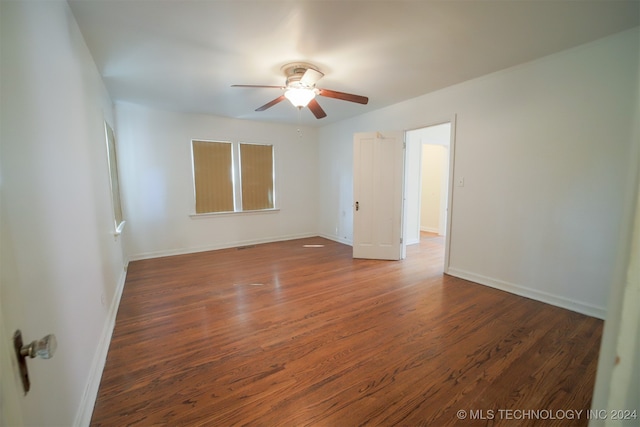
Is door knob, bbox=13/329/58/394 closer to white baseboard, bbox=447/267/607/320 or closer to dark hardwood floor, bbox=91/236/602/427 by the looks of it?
dark hardwood floor, bbox=91/236/602/427

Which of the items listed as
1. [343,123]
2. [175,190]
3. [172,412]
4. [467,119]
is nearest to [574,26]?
[467,119]

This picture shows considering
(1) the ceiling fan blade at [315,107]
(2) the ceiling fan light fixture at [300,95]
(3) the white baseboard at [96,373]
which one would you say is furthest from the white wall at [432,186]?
(3) the white baseboard at [96,373]

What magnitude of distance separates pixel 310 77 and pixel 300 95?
0.27 metres

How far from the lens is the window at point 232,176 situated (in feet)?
16.2

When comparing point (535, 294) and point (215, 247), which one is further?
point (215, 247)

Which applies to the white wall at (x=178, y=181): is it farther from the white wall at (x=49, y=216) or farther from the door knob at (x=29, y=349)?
the door knob at (x=29, y=349)

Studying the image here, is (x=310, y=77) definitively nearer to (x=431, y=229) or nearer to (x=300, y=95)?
(x=300, y=95)

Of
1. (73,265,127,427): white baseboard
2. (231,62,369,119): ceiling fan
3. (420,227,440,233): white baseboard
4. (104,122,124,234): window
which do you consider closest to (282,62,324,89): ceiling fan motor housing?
(231,62,369,119): ceiling fan

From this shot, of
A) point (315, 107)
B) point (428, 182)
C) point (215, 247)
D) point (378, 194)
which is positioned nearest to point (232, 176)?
point (215, 247)

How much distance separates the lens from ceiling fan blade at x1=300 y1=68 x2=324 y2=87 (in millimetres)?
2509

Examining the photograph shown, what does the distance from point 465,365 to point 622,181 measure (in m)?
2.14

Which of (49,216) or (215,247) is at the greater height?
(49,216)

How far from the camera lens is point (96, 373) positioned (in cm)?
175

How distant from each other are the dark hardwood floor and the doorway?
Result: 2.34m
